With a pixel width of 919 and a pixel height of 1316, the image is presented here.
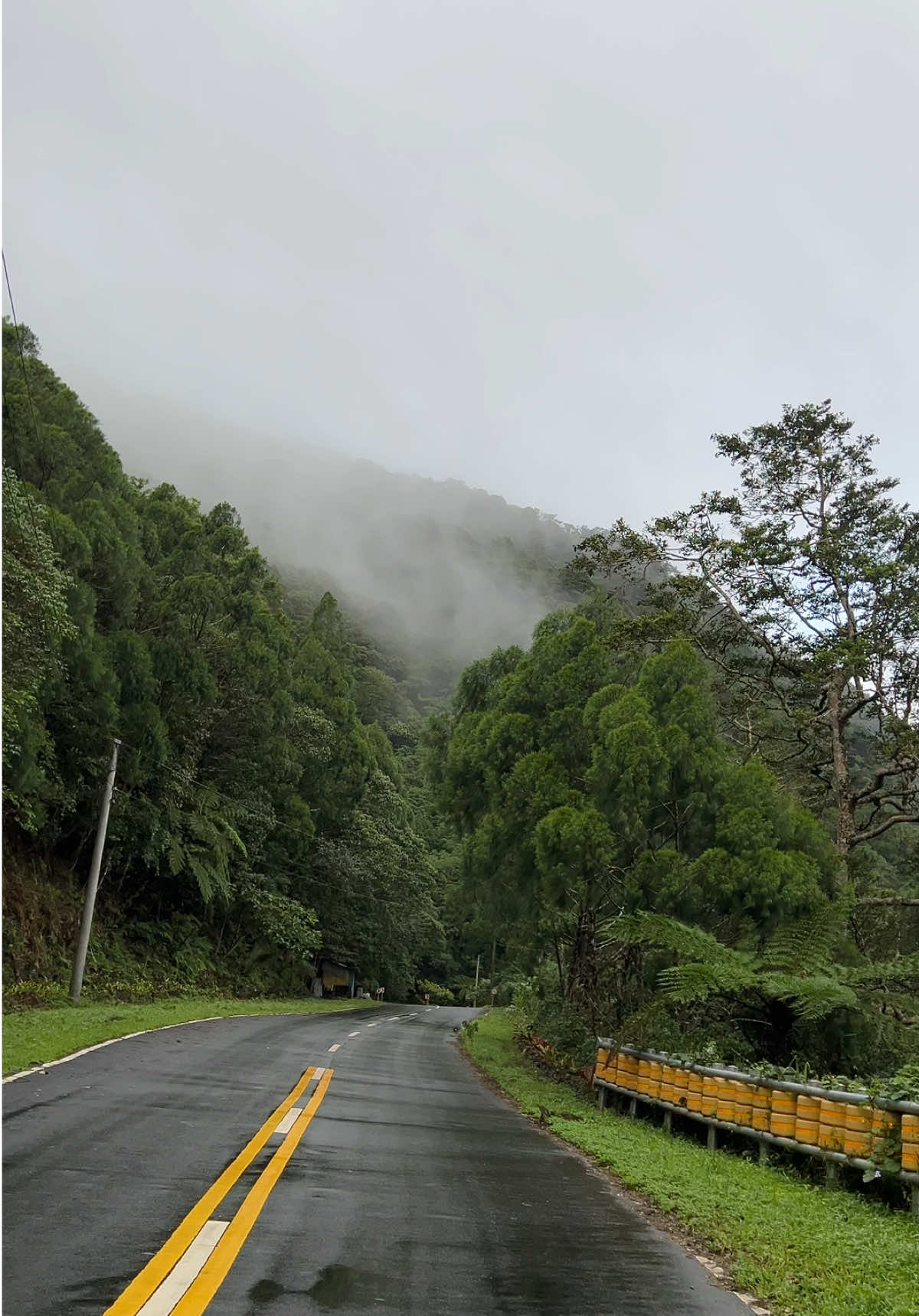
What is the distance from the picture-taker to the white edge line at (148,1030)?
1239cm

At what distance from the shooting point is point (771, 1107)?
11031 millimetres

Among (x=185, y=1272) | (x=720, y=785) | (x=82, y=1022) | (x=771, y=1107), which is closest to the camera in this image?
(x=185, y=1272)

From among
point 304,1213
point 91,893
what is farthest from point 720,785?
point 91,893

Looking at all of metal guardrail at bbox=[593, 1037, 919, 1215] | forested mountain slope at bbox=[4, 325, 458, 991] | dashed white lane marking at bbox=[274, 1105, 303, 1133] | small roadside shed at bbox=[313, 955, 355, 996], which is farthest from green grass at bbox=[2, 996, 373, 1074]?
small roadside shed at bbox=[313, 955, 355, 996]

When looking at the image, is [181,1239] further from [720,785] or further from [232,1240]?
[720,785]

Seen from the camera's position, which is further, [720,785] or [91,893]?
[91,893]

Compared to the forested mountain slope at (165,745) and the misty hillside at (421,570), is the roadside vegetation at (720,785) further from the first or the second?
the misty hillside at (421,570)

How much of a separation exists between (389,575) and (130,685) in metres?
157

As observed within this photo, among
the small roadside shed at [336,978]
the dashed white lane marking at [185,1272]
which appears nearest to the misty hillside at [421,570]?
the small roadside shed at [336,978]

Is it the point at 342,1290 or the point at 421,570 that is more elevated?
the point at 421,570

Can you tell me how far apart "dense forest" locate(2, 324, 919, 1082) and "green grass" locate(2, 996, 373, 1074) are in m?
1.71

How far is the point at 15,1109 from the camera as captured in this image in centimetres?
945

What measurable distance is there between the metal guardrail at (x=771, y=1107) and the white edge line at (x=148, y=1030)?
758 cm

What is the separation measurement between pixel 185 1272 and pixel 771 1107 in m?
7.78
